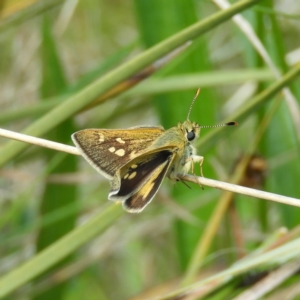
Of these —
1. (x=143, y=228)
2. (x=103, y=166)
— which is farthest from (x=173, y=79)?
(x=143, y=228)

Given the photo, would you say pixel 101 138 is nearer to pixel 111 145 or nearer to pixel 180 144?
pixel 111 145

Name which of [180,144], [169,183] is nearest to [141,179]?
[180,144]

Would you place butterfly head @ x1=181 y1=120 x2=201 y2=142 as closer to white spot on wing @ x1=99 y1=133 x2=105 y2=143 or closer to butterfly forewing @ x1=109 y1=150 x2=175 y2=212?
butterfly forewing @ x1=109 y1=150 x2=175 y2=212

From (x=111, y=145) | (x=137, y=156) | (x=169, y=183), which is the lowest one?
(x=137, y=156)

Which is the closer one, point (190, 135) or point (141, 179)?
point (141, 179)

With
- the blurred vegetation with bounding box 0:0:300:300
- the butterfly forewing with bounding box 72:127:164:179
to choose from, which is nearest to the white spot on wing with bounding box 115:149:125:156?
the butterfly forewing with bounding box 72:127:164:179

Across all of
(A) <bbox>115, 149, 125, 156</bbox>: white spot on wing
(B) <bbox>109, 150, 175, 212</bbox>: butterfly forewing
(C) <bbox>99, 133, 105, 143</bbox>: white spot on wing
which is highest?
(C) <bbox>99, 133, 105, 143</bbox>: white spot on wing

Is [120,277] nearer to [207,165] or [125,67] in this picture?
[207,165]

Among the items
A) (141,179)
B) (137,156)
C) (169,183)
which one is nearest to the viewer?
(137,156)
